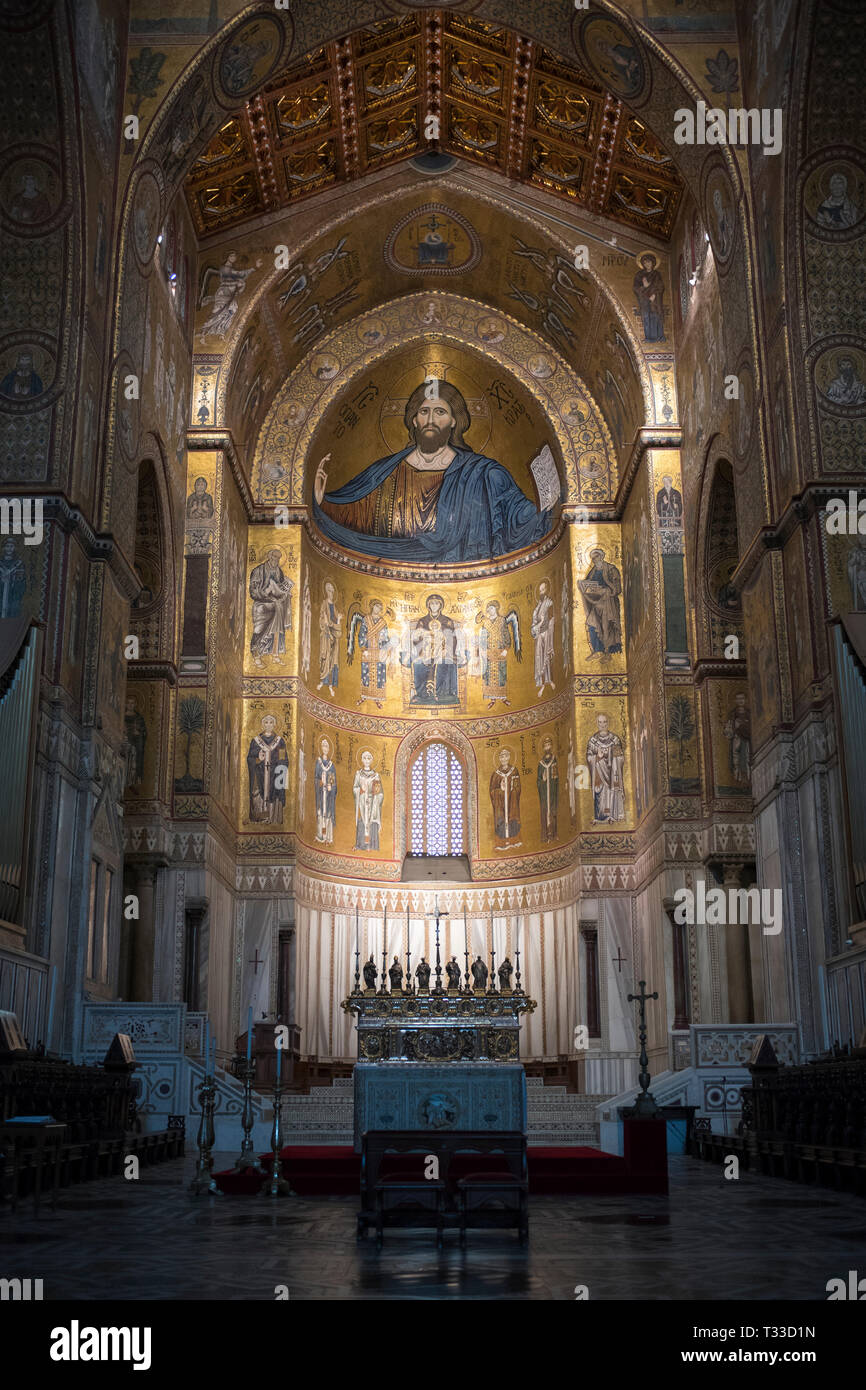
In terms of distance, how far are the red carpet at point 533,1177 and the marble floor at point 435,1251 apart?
3.64ft

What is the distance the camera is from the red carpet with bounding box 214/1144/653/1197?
12695mm

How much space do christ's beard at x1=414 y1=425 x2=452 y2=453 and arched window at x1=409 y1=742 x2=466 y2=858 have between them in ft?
26.2

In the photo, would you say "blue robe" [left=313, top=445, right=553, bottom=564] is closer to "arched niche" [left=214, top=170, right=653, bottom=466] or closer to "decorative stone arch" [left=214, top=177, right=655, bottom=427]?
"arched niche" [left=214, top=170, right=653, bottom=466]

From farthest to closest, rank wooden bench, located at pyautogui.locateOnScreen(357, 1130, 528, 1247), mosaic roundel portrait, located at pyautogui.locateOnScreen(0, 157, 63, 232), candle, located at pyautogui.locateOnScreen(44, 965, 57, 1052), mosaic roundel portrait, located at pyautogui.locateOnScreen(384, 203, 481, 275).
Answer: mosaic roundel portrait, located at pyautogui.locateOnScreen(384, 203, 481, 275) < mosaic roundel portrait, located at pyautogui.locateOnScreen(0, 157, 63, 232) < candle, located at pyautogui.locateOnScreen(44, 965, 57, 1052) < wooden bench, located at pyautogui.locateOnScreen(357, 1130, 528, 1247)

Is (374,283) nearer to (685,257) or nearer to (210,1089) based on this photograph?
(685,257)

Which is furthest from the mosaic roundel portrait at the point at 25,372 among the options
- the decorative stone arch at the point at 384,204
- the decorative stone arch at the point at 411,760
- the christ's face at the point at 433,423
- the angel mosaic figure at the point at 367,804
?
the christ's face at the point at 433,423

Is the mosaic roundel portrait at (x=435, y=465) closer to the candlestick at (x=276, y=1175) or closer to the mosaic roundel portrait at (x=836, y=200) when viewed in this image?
the mosaic roundel portrait at (x=836, y=200)

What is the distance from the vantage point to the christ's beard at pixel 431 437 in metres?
35.0

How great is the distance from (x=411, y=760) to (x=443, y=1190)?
981 inches

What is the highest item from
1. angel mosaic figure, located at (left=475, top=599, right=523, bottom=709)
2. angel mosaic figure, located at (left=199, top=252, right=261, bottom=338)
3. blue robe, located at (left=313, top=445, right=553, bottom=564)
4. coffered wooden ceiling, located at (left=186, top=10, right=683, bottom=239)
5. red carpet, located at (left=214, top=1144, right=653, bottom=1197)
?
coffered wooden ceiling, located at (left=186, top=10, right=683, bottom=239)

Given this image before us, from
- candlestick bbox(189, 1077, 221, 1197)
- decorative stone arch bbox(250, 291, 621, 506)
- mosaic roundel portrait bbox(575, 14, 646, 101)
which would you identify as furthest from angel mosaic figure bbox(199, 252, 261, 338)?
candlestick bbox(189, 1077, 221, 1197)

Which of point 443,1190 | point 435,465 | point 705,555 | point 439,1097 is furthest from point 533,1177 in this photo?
point 435,465

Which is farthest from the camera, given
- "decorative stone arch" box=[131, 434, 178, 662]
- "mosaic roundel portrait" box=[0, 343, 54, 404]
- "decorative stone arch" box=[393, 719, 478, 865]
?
"decorative stone arch" box=[393, 719, 478, 865]
